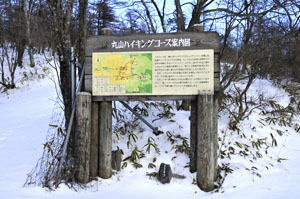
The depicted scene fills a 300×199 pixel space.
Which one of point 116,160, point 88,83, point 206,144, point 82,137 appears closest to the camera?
point 206,144

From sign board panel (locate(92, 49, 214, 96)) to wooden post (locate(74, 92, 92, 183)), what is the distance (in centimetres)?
22

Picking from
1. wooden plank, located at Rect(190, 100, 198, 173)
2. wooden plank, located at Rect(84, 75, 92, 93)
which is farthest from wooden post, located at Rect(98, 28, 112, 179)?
wooden plank, located at Rect(190, 100, 198, 173)

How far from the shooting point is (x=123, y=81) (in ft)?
10.7

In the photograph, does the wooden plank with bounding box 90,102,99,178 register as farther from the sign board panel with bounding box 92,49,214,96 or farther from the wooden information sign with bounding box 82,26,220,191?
the sign board panel with bounding box 92,49,214,96

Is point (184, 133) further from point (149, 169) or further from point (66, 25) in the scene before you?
point (66, 25)

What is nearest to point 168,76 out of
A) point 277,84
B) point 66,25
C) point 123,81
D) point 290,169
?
point 123,81

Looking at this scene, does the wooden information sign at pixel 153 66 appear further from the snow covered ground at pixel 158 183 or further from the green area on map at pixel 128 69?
the snow covered ground at pixel 158 183

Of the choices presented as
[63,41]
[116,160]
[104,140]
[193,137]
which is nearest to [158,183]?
[116,160]

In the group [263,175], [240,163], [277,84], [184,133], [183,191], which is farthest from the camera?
[277,84]

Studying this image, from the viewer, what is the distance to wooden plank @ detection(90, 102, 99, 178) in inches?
131

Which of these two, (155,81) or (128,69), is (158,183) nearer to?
(155,81)

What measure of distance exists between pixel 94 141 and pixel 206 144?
5.64ft

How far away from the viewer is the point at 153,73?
3.24 m

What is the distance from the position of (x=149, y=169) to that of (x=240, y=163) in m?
1.63
